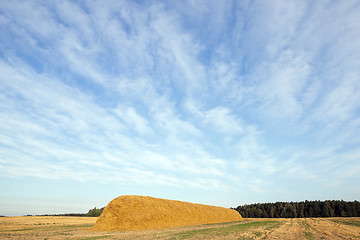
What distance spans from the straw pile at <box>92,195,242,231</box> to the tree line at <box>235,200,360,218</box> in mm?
79139

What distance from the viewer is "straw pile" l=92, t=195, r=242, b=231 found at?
129 ft

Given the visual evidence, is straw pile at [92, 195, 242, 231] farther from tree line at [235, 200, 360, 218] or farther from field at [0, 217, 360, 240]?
tree line at [235, 200, 360, 218]

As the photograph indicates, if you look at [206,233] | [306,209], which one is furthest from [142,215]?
[306,209]

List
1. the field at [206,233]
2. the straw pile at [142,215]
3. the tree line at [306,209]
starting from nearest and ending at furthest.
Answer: the field at [206,233] < the straw pile at [142,215] < the tree line at [306,209]

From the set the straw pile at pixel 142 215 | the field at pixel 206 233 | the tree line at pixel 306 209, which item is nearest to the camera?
the field at pixel 206 233

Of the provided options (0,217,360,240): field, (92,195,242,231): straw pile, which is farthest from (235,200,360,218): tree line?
(0,217,360,240): field

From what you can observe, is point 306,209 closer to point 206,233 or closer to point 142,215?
point 142,215

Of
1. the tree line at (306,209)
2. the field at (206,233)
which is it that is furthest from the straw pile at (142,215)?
the tree line at (306,209)

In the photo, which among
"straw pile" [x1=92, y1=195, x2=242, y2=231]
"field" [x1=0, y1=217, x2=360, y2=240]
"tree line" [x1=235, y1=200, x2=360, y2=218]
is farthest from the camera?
"tree line" [x1=235, y1=200, x2=360, y2=218]

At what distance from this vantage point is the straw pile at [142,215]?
39.3 meters

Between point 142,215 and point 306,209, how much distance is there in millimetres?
110995

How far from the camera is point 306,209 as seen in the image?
115688 mm

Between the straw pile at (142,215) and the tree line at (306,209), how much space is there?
79139 millimetres

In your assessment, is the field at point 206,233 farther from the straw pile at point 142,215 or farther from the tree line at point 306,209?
the tree line at point 306,209
